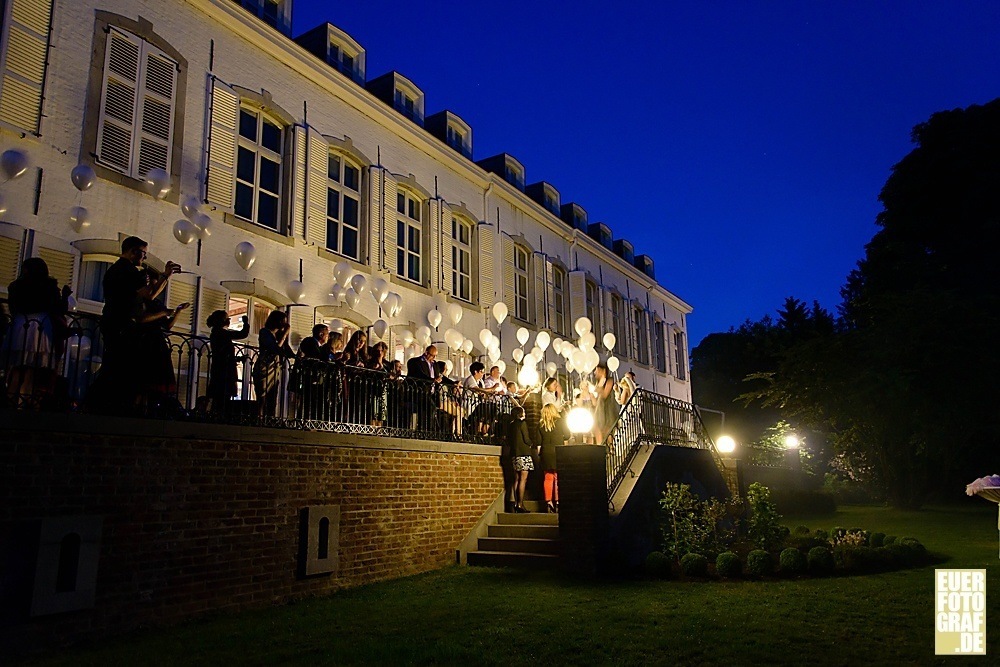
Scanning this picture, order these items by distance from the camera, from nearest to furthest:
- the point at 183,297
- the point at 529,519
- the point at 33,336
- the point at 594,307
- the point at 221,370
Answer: the point at 33,336
the point at 221,370
the point at 183,297
the point at 529,519
the point at 594,307

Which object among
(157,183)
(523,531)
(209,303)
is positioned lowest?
(523,531)

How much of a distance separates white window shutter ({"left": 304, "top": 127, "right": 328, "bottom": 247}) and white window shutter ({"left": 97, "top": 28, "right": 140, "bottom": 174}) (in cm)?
346

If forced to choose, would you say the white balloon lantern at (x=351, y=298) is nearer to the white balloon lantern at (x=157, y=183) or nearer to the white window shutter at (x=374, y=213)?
the white window shutter at (x=374, y=213)

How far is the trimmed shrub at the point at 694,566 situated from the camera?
10.0 m

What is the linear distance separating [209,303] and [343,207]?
13.7 feet

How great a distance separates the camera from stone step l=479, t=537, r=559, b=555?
35.1 ft

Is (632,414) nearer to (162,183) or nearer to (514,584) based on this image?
(514,584)

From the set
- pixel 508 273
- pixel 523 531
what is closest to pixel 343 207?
pixel 508 273

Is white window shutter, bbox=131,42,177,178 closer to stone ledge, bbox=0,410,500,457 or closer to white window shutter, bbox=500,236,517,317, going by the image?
stone ledge, bbox=0,410,500,457

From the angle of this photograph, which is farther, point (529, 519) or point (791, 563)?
point (529, 519)

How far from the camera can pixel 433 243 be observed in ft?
56.2

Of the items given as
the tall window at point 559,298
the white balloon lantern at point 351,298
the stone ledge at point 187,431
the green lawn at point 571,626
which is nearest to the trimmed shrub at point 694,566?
the green lawn at point 571,626

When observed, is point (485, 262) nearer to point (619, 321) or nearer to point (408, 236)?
point (408, 236)
